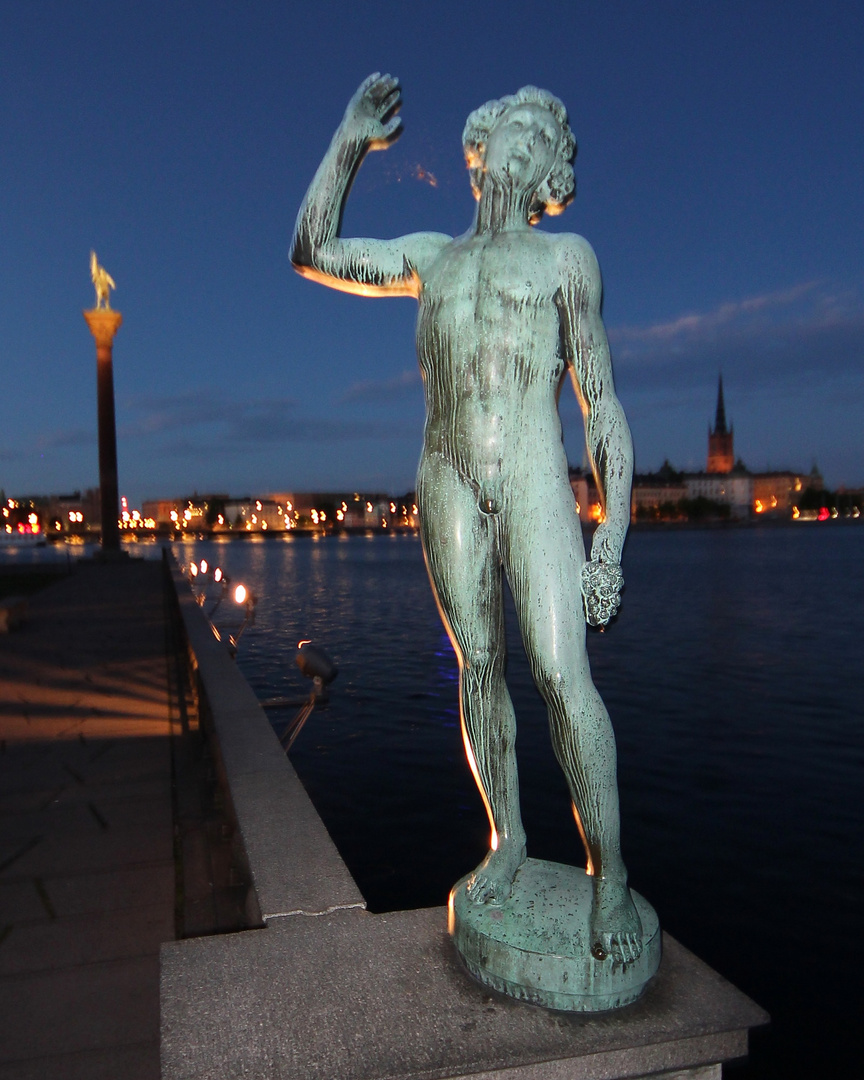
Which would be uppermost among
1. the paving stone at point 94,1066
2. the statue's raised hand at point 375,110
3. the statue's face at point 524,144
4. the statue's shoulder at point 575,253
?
the statue's raised hand at point 375,110

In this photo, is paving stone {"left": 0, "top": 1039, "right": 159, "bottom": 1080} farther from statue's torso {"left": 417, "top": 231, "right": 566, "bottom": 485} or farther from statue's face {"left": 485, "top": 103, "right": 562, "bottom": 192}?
statue's face {"left": 485, "top": 103, "right": 562, "bottom": 192}

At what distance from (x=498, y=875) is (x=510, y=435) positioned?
119 centimetres

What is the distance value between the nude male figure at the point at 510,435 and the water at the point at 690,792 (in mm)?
3646

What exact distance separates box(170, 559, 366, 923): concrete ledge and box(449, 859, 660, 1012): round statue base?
0.60m

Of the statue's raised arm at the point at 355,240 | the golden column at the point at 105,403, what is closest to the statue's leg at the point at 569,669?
the statue's raised arm at the point at 355,240

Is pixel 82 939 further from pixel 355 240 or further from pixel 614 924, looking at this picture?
pixel 355 240

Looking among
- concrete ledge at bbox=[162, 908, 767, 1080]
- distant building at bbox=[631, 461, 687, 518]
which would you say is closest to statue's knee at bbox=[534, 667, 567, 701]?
concrete ledge at bbox=[162, 908, 767, 1080]

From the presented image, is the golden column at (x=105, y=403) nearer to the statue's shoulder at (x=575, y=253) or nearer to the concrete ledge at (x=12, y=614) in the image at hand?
the concrete ledge at (x=12, y=614)

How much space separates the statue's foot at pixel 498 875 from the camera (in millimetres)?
2303

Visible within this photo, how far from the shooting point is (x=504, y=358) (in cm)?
226

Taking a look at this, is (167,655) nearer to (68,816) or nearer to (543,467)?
(68,816)

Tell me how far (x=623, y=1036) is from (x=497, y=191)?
7.06 feet

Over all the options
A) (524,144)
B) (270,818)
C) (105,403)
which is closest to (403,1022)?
(270,818)

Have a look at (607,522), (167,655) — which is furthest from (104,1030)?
(167,655)
